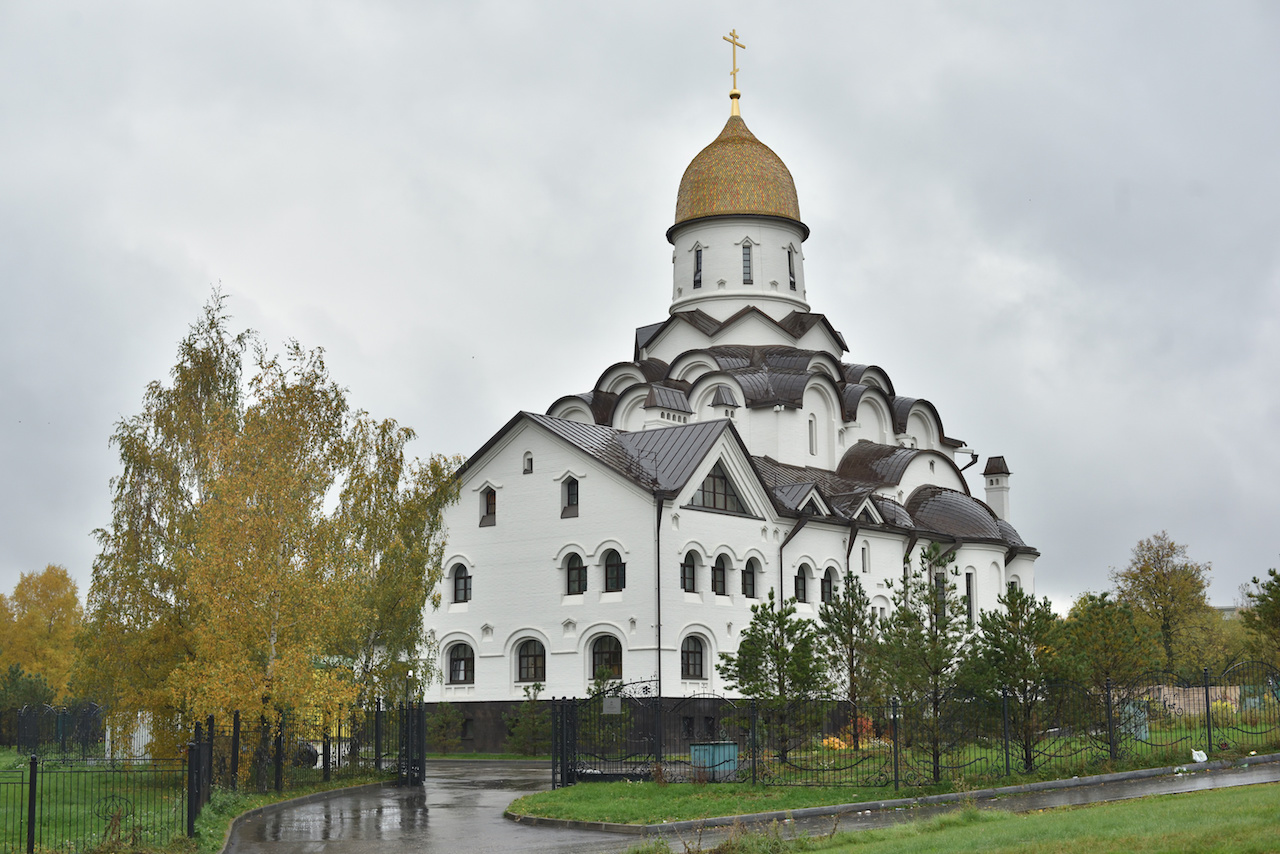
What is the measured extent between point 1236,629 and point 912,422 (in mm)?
29816

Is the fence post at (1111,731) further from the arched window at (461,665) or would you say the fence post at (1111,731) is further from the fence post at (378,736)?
the arched window at (461,665)

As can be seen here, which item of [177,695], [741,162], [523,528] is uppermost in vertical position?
[741,162]

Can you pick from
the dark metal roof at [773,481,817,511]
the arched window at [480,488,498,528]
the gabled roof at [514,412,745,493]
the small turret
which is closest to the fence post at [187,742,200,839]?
the gabled roof at [514,412,745,493]

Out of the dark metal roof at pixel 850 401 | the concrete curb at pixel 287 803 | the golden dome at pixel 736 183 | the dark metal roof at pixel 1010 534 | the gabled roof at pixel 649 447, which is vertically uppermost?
the golden dome at pixel 736 183

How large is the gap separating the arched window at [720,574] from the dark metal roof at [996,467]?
1893 centimetres

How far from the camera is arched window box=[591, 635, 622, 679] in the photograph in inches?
1412

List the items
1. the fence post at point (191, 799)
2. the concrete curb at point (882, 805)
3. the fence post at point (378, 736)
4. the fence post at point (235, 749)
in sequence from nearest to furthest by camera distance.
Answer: the fence post at point (191, 799) < the concrete curb at point (882, 805) < the fence post at point (235, 749) < the fence post at point (378, 736)

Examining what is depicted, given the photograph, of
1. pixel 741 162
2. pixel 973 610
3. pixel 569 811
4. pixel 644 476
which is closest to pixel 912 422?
pixel 973 610

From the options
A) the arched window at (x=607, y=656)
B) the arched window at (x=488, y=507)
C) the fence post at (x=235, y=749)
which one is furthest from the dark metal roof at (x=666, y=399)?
the fence post at (x=235, y=749)

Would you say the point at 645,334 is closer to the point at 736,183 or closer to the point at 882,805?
the point at 736,183

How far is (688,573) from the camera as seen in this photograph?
36.7 metres

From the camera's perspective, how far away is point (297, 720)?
74.5ft

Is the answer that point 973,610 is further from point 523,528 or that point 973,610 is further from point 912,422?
point 523,528

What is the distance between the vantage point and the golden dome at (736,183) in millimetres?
49969
